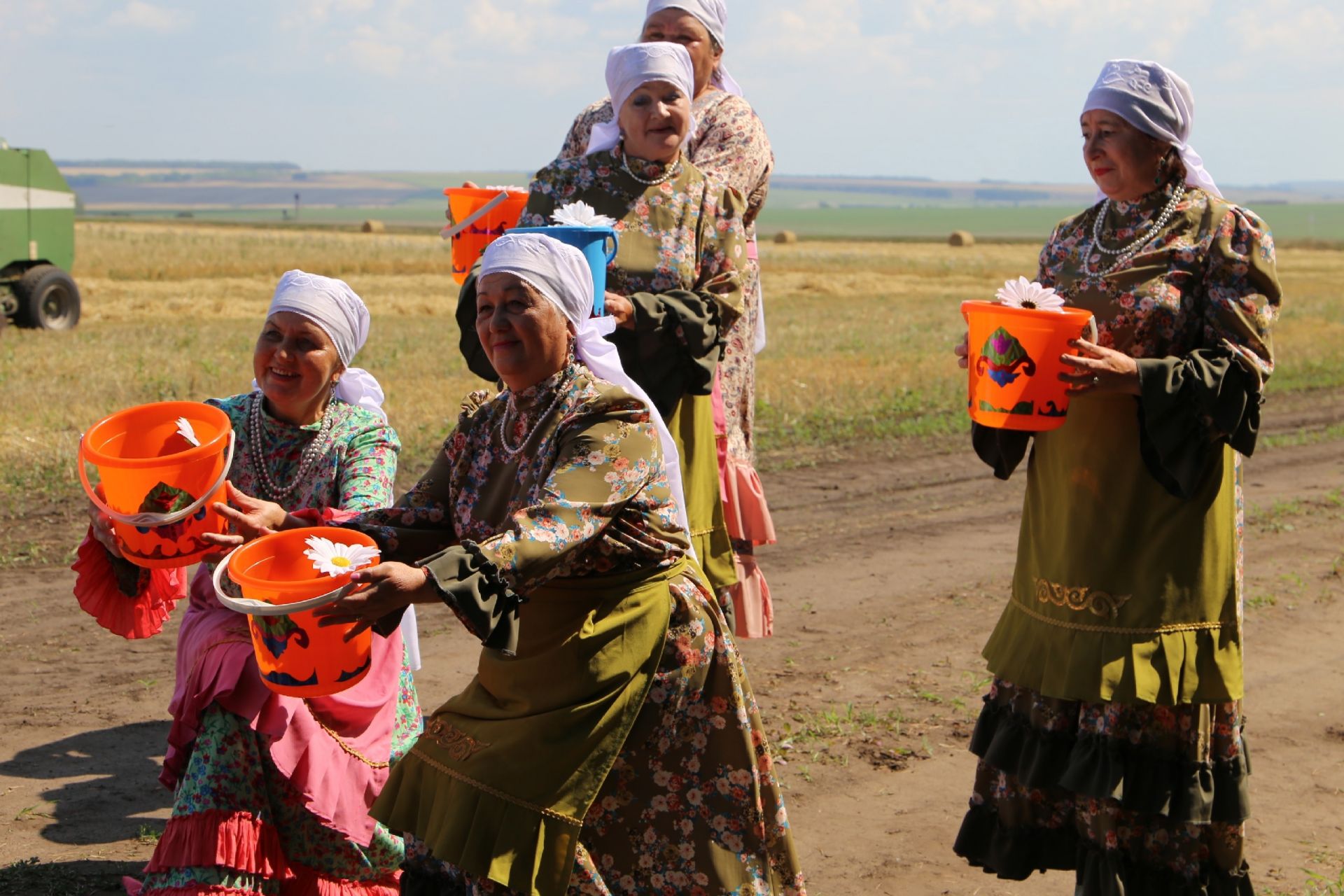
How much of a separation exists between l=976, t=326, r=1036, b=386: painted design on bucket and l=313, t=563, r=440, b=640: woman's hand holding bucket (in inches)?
65.5

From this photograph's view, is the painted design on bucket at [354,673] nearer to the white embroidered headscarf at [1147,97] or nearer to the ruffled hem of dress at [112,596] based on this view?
the ruffled hem of dress at [112,596]

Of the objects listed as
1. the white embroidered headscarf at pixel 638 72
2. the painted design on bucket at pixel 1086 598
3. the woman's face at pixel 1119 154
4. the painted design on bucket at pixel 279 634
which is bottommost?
the painted design on bucket at pixel 1086 598

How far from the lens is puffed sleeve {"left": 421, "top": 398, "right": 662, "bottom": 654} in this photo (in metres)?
2.90

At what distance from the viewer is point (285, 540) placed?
3.35 meters

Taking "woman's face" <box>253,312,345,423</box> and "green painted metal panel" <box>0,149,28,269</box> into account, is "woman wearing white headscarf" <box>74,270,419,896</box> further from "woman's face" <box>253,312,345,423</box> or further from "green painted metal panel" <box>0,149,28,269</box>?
"green painted metal panel" <box>0,149,28,269</box>

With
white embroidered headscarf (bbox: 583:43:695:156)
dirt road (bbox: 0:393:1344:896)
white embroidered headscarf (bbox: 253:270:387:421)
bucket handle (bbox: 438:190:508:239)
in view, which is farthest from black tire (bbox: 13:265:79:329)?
white embroidered headscarf (bbox: 253:270:387:421)

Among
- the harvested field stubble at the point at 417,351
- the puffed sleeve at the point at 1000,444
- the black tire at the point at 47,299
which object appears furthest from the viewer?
the black tire at the point at 47,299

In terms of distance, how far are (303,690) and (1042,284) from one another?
2327mm

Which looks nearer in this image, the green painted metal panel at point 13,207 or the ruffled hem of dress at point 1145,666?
the ruffled hem of dress at point 1145,666

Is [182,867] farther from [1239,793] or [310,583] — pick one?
[1239,793]

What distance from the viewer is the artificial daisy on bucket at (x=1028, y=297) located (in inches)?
149

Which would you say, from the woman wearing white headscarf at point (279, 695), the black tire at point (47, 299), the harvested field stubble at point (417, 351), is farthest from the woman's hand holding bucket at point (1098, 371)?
the black tire at point (47, 299)

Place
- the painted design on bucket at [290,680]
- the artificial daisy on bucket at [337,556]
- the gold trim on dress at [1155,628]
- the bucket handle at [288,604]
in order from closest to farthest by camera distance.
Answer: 1. the bucket handle at [288,604]
2. the artificial daisy on bucket at [337,556]
3. the painted design on bucket at [290,680]
4. the gold trim on dress at [1155,628]

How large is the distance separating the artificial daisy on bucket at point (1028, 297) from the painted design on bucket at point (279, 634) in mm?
1895
